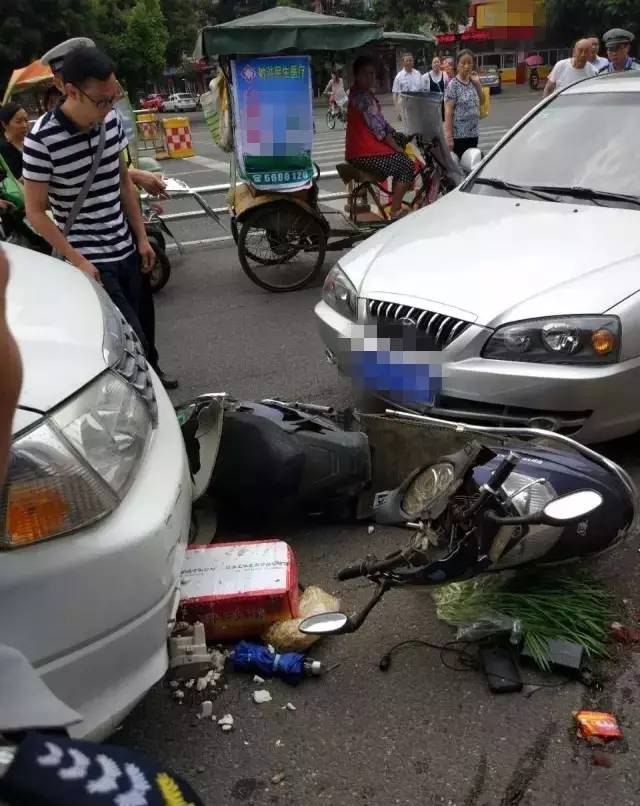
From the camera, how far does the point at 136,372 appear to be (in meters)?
2.44

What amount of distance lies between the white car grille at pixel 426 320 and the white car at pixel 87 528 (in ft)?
4.93

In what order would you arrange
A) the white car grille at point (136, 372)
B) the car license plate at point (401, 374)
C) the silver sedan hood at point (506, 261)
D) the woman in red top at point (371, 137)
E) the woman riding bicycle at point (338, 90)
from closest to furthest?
the white car grille at point (136, 372), the silver sedan hood at point (506, 261), the car license plate at point (401, 374), the woman in red top at point (371, 137), the woman riding bicycle at point (338, 90)

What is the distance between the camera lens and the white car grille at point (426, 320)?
3.35 metres

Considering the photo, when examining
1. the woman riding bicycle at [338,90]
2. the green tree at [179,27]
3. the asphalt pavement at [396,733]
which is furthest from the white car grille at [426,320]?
the green tree at [179,27]

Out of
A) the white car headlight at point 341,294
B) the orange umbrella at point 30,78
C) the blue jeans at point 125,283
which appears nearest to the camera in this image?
the white car headlight at point 341,294

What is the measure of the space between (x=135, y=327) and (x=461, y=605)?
2.32m

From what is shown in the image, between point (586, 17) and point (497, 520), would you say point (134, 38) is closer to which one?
point (586, 17)

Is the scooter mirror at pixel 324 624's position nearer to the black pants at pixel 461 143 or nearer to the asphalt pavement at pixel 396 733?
the asphalt pavement at pixel 396 733

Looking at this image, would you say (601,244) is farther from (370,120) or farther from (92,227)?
(370,120)

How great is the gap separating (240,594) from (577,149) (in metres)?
3.25

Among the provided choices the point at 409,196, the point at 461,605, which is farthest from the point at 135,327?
the point at 409,196

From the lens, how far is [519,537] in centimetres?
242

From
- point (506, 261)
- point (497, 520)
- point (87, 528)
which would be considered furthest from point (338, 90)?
point (87, 528)

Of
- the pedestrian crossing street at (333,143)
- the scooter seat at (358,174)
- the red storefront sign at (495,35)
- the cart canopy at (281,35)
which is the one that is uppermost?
the cart canopy at (281,35)
